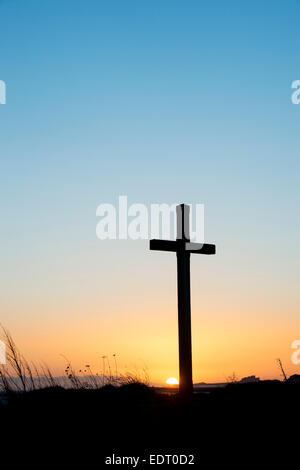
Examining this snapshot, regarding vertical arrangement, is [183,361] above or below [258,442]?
above

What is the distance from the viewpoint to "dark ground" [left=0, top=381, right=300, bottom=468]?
713cm

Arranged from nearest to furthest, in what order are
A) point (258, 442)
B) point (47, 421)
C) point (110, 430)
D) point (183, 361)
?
point (258, 442), point (110, 430), point (47, 421), point (183, 361)

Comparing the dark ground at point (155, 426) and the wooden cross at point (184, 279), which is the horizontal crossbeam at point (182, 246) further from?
the dark ground at point (155, 426)

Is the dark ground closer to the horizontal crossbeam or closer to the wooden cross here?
the wooden cross

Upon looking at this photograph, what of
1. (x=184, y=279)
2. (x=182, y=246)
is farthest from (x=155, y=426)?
(x=182, y=246)

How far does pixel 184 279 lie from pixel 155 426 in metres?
4.32

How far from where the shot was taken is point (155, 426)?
797cm

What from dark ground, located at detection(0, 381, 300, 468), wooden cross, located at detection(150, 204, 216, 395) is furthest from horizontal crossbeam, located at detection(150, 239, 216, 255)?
dark ground, located at detection(0, 381, 300, 468)

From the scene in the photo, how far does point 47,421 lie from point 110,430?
1.03 metres

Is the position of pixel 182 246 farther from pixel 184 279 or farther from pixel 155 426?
pixel 155 426

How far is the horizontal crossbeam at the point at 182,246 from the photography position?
1197 centimetres
